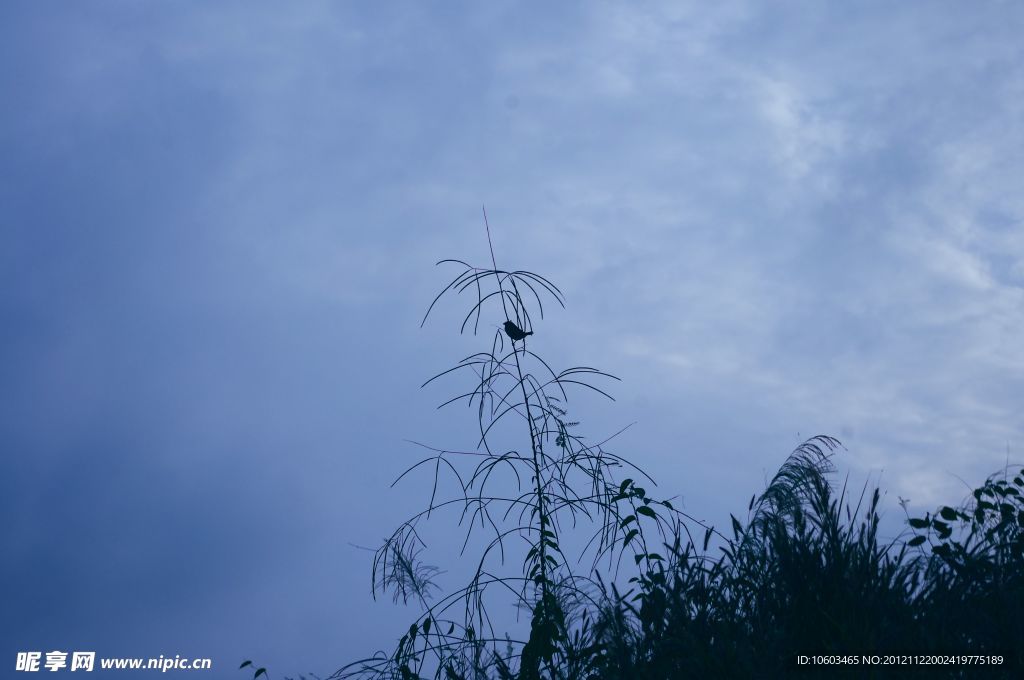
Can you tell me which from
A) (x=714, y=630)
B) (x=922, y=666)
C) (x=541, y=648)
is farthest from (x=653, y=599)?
(x=922, y=666)

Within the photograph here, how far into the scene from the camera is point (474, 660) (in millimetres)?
3486

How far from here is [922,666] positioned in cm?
267

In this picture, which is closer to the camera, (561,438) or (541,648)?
(541,648)

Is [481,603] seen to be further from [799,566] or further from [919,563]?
[919,563]

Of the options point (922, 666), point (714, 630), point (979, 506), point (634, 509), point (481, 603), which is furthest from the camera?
point (979, 506)

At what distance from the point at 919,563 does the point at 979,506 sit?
4.79ft

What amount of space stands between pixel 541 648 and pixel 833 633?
43.8 inches

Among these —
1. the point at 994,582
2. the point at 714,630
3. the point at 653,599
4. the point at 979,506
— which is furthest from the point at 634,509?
the point at 979,506

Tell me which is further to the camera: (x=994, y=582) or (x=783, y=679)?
(x=994, y=582)

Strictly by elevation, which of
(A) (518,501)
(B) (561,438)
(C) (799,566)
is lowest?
(C) (799,566)

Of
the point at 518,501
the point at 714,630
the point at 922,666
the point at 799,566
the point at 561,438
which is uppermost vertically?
the point at 561,438

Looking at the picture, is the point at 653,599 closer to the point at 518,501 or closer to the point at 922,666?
the point at 518,501

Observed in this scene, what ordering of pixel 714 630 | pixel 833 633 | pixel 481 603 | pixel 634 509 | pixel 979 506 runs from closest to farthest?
pixel 833 633
pixel 714 630
pixel 481 603
pixel 634 509
pixel 979 506

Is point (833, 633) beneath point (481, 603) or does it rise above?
beneath
